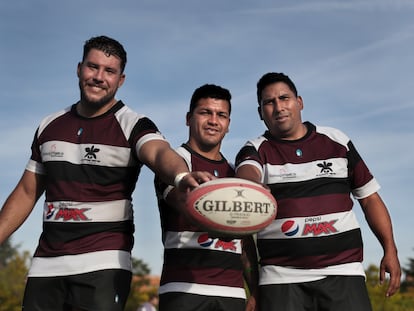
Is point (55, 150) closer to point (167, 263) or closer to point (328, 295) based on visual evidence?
point (167, 263)

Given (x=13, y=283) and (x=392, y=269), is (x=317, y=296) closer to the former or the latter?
(x=392, y=269)

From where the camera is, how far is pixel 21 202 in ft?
17.5

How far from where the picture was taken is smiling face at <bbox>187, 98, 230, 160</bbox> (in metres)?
5.35

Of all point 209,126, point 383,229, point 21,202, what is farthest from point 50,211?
point 383,229

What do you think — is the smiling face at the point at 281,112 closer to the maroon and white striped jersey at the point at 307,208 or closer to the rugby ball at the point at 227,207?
the maroon and white striped jersey at the point at 307,208

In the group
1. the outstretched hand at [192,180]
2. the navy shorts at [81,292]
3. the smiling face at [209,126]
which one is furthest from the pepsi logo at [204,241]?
the outstretched hand at [192,180]

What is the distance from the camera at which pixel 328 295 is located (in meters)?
5.07

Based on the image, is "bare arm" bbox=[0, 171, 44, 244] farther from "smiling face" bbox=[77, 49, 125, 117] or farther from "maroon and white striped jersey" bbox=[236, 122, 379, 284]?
"maroon and white striped jersey" bbox=[236, 122, 379, 284]

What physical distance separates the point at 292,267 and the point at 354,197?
3.41ft

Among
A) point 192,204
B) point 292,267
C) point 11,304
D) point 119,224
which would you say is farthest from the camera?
point 11,304

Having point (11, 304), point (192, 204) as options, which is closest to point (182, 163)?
point (192, 204)

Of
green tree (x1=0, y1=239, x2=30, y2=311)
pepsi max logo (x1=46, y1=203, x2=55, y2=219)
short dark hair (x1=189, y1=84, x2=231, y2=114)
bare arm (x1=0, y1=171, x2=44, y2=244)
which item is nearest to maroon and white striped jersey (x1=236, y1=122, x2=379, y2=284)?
short dark hair (x1=189, y1=84, x2=231, y2=114)

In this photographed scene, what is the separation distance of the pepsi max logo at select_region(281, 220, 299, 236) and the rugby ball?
108 centimetres

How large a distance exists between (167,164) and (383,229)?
2446mm
